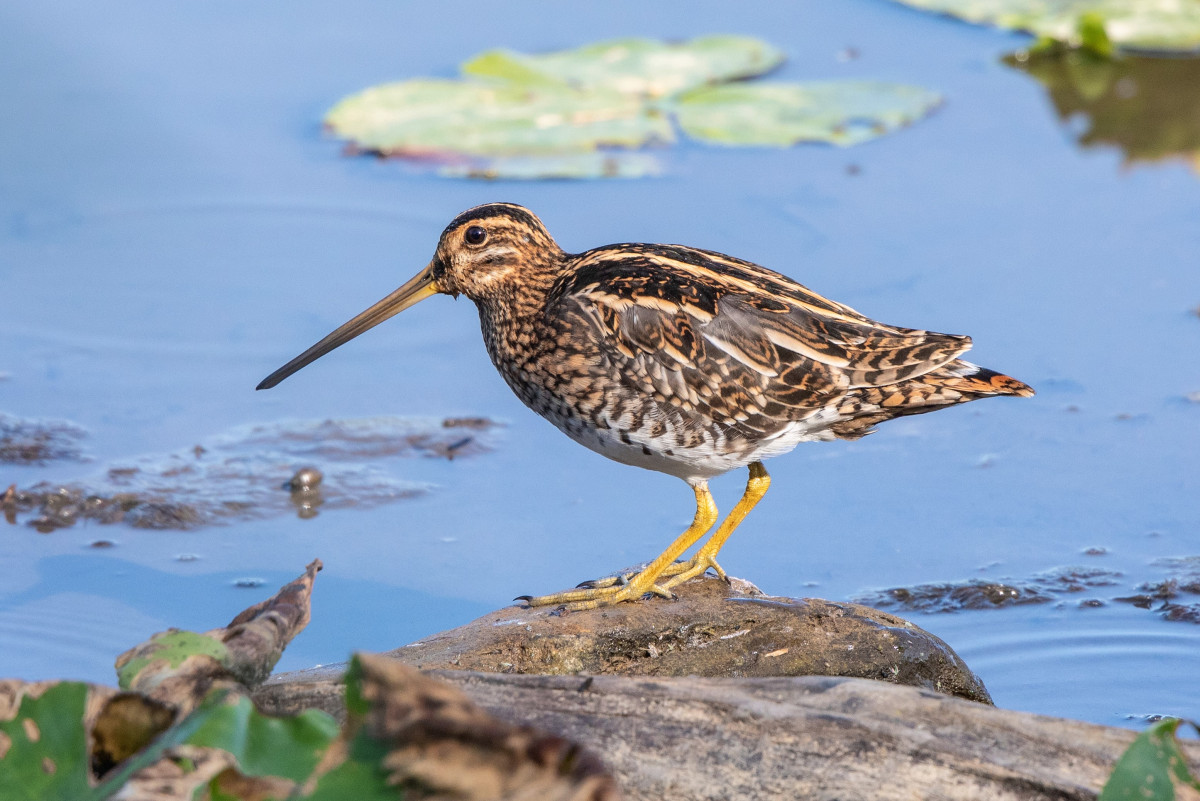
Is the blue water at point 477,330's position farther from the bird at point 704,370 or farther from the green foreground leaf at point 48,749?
the green foreground leaf at point 48,749

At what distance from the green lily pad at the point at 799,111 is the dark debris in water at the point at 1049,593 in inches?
172

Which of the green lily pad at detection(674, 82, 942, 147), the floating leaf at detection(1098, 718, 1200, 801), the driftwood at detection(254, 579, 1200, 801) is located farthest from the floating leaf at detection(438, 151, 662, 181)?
the floating leaf at detection(1098, 718, 1200, 801)

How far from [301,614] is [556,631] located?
1.24 metres

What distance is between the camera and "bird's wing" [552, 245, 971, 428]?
17.4ft

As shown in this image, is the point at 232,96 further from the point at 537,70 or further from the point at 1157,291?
the point at 1157,291

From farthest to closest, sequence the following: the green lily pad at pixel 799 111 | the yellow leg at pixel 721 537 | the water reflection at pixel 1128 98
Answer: the water reflection at pixel 1128 98 → the green lily pad at pixel 799 111 → the yellow leg at pixel 721 537

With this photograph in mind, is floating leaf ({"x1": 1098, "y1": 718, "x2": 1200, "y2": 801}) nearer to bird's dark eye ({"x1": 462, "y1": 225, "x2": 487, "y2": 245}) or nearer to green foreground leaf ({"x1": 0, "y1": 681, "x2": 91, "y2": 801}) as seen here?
green foreground leaf ({"x1": 0, "y1": 681, "x2": 91, "y2": 801})

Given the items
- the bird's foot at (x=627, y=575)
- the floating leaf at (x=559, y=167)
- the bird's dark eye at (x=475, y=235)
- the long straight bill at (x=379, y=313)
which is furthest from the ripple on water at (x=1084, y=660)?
the floating leaf at (x=559, y=167)

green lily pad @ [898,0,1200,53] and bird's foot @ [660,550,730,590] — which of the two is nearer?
bird's foot @ [660,550,730,590]

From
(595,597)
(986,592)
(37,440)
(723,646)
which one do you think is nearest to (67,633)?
(37,440)

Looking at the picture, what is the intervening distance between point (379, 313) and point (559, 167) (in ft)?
11.5

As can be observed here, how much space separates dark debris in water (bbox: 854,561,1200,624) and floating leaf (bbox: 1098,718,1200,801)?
2.79 meters

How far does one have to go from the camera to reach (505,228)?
575cm

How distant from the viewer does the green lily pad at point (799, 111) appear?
32.0ft
